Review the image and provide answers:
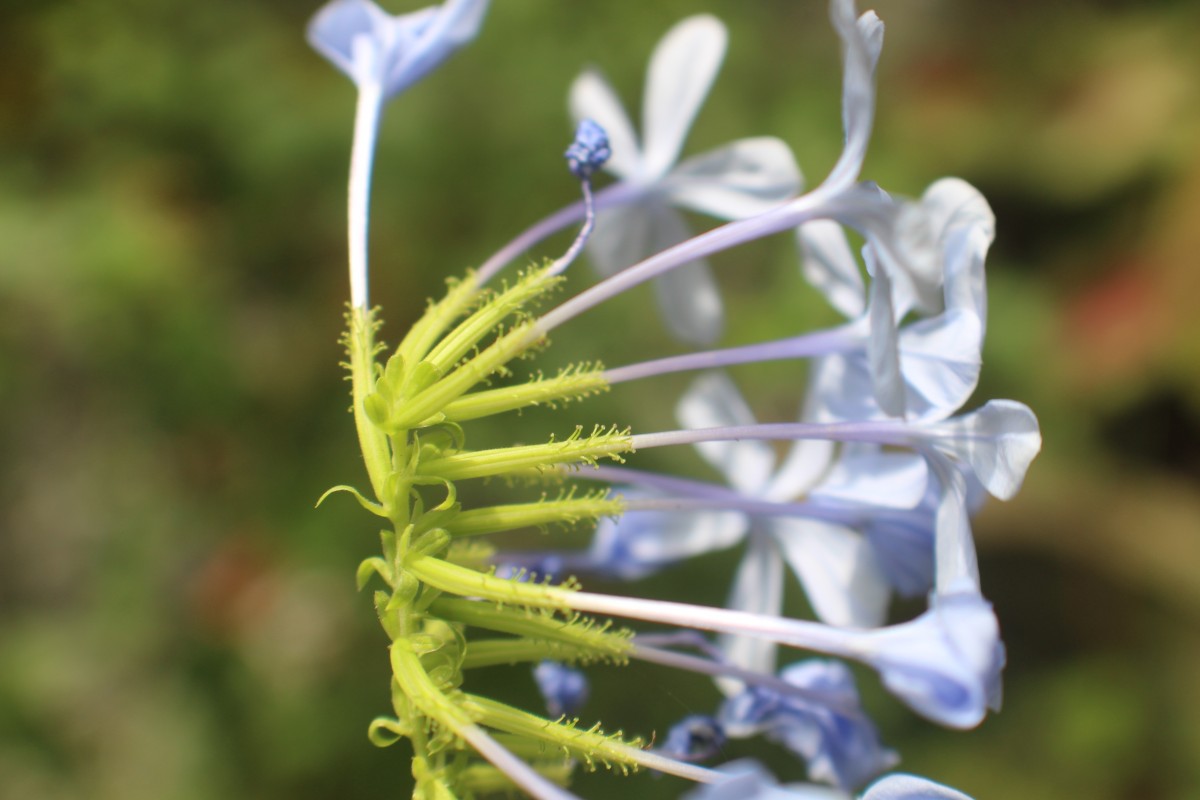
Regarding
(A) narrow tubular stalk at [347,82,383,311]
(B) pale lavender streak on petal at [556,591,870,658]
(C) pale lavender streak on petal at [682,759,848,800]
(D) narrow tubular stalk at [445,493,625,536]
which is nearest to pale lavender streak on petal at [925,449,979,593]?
(B) pale lavender streak on petal at [556,591,870,658]

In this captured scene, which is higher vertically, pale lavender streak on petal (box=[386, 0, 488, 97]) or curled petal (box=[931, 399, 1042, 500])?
pale lavender streak on petal (box=[386, 0, 488, 97])

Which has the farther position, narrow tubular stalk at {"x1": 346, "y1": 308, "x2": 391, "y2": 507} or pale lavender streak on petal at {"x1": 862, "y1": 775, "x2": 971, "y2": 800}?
narrow tubular stalk at {"x1": 346, "y1": 308, "x2": 391, "y2": 507}

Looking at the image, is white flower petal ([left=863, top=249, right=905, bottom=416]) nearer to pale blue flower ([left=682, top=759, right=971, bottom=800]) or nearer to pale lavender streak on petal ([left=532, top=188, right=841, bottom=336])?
pale lavender streak on petal ([left=532, top=188, right=841, bottom=336])

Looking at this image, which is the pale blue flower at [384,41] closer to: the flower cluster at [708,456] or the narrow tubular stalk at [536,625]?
the flower cluster at [708,456]

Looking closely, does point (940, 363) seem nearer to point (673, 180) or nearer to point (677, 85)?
point (673, 180)

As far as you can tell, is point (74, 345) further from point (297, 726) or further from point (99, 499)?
point (297, 726)

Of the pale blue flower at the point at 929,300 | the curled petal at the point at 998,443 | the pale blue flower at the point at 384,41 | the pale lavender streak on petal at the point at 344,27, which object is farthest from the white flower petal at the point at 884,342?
the pale lavender streak on petal at the point at 344,27

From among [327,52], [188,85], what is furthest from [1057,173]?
[327,52]
